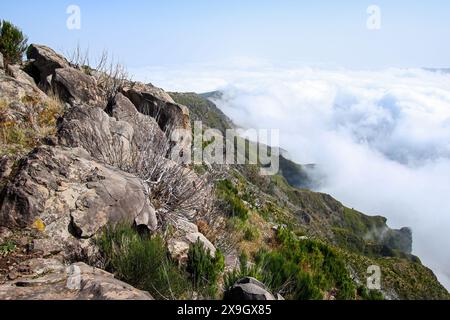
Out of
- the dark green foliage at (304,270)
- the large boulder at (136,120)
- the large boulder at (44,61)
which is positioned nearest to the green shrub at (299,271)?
the dark green foliage at (304,270)

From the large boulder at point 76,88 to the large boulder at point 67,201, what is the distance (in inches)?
234

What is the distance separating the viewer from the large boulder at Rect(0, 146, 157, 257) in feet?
16.7

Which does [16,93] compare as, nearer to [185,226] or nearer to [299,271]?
[185,226]

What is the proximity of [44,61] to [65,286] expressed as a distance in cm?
1195

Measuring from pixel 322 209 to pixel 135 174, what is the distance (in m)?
181

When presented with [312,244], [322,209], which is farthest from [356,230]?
[312,244]

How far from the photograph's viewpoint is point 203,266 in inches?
226

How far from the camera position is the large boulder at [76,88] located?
11.9 m

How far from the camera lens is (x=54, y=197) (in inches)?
213

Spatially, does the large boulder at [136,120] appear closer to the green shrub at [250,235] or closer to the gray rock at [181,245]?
the gray rock at [181,245]

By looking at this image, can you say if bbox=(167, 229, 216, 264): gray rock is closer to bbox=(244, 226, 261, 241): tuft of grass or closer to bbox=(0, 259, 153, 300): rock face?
bbox=(0, 259, 153, 300): rock face

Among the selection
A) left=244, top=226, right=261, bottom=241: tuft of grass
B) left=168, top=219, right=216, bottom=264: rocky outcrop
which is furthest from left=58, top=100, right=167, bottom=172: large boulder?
left=244, top=226, right=261, bottom=241: tuft of grass
